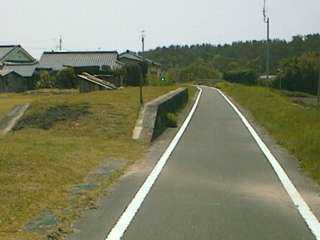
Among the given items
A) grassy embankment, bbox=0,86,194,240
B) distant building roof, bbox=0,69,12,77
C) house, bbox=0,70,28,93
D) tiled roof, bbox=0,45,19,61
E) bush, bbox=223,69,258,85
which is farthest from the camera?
bush, bbox=223,69,258,85

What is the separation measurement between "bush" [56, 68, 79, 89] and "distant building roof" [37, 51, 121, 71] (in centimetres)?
1630

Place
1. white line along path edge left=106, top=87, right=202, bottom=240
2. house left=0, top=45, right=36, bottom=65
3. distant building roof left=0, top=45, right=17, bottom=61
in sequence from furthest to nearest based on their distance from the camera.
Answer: distant building roof left=0, top=45, right=17, bottom=61 → house left=0, top=45, right=36, bottom=65 → white line along path edge left=106, top=87, right=202, bottom=240

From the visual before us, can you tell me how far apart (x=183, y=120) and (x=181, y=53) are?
142 m

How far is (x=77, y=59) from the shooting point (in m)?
81.9

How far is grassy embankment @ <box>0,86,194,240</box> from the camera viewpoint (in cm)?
764

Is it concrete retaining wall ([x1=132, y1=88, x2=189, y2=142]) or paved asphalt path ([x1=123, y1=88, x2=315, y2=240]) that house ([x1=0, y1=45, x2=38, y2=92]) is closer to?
concrete retaining wall ([x1=132, y1=88, x2=189, y2=142])

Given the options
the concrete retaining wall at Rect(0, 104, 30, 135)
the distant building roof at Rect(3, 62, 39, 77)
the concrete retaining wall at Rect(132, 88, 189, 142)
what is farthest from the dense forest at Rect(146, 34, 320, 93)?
the concrete retaining wall at Rect(132, 88, 189, 142)

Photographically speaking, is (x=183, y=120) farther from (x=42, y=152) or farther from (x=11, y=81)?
(x=11, y=81)

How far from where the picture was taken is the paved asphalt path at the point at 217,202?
6750 mm

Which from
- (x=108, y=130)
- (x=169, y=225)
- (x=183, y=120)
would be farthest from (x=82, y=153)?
(x=183, y=120)

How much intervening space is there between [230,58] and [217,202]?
140 m

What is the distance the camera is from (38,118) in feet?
61.7

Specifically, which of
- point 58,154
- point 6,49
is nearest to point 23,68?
point 6,49

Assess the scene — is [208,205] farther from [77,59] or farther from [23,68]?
[77,59]
